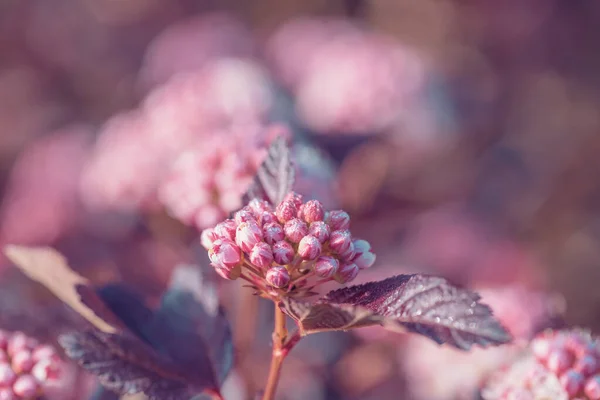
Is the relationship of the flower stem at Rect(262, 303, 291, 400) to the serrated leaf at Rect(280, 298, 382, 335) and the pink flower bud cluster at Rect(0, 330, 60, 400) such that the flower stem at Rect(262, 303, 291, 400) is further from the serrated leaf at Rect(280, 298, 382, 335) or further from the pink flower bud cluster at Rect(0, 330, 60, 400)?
the pink flower bud cluster at Rect(0, 330, 60, 400)

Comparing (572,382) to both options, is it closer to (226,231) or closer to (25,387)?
(226,231)

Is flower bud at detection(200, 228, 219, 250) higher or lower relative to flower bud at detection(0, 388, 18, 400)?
higher

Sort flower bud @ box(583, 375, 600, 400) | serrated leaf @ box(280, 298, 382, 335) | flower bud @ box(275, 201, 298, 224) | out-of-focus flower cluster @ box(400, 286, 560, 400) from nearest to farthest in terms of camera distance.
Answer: serrated leaf @ box(280, 298, 382, 335) < flower bud @ box(275, 201, 298, 224) < flower bud @ box(583, 375, 600, 400) < out-of-focus flower cluster @ box(400, 286, 560, 400)

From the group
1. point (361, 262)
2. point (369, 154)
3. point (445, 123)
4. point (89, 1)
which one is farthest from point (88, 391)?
point (89, 1)

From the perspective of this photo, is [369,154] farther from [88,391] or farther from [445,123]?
[88,391]

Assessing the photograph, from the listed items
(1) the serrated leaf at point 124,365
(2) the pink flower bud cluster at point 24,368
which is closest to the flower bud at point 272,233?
(1) the serrated leaf at point 124,365

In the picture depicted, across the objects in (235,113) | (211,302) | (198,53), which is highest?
(198,53)

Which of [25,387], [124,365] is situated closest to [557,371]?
[124,365]

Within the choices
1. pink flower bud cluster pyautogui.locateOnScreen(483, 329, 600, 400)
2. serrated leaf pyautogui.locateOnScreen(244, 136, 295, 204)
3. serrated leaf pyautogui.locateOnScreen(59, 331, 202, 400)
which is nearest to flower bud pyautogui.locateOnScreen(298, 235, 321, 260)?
serrated leaf pyautogui.locateOnScreen(244, 136, 295, 204)
